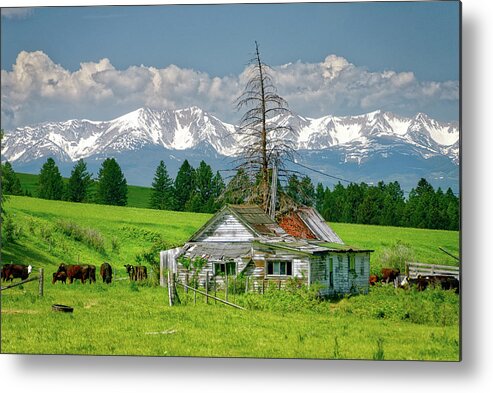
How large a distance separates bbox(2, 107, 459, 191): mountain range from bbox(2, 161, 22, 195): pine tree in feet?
0.34

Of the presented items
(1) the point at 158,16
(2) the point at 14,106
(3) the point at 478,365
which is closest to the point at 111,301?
(2) the point at 14,106

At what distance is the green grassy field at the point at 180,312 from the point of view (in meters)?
11.2

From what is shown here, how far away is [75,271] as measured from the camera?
479 inches

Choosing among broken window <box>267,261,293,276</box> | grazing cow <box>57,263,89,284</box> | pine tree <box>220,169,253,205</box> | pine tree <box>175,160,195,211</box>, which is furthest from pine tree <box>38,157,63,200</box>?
broken window <box>267,261,293,276</box>

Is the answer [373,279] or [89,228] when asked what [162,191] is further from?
[373,279]

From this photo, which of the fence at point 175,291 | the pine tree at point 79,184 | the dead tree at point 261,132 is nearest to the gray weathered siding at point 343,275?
the dead tree at point 261,132

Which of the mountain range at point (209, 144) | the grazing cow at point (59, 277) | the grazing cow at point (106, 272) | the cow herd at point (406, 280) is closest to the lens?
the cow herd at point (406, 280)

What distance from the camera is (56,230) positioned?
12.2m

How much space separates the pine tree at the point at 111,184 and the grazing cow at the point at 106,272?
720 mm

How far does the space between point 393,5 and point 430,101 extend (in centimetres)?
108

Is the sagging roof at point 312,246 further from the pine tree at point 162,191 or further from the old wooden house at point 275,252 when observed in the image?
the pine tree at point 162,191

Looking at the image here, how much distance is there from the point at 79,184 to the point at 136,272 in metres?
1.18

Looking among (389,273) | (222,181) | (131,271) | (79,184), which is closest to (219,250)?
(222,181)

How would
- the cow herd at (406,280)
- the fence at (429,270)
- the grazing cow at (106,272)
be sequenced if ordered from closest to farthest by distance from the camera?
the fence at (429,270), the cow herd at (406,280), the grazing cow at (106,272)
